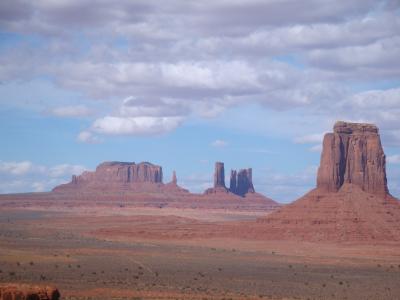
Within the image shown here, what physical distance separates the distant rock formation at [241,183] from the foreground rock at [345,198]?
105 metres

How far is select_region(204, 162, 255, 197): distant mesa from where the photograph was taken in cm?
18912

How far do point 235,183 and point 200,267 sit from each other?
143 meters

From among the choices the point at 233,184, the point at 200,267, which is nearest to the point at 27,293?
the point at 200,267

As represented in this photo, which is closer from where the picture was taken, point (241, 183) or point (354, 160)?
point (354, 160)

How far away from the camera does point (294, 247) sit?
74.2 meters

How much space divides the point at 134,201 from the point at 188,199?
1369 centimetres

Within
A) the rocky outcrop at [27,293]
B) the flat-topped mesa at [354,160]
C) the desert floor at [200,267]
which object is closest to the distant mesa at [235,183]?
the desert floor at [200,267]

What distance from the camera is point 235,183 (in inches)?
7687

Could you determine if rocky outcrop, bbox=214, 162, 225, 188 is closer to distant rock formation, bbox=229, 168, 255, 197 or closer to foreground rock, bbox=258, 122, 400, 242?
distant rock formation, bbox=229, 168, 255, 197

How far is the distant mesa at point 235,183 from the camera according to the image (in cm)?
18912

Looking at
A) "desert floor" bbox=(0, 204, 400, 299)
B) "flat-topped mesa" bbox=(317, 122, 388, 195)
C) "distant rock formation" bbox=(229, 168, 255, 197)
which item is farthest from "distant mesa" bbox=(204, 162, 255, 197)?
"flat-topped mesa" bbox=(317, 122, 388, 195)

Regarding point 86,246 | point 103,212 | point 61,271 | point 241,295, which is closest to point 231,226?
point 86,246

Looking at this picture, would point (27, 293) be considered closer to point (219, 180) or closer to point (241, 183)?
point (219, 180)

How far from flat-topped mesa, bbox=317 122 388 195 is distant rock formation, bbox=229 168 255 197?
106m
